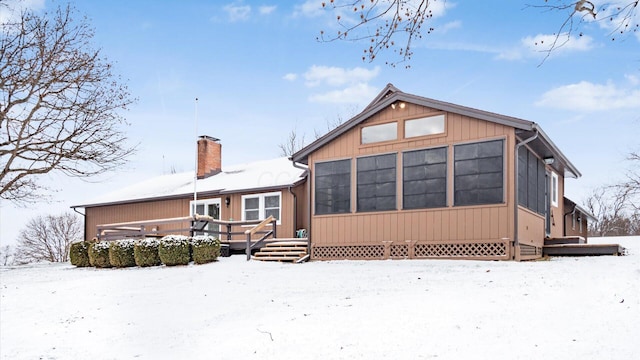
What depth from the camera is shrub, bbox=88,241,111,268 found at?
18.0 metres

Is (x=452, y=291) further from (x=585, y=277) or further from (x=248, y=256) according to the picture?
(x=248, y=256)

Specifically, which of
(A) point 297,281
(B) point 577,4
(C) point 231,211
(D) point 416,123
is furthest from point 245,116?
(B) point 577,4

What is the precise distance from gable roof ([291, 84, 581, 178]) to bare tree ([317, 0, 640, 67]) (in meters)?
7.29

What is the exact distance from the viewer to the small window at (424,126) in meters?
14.4

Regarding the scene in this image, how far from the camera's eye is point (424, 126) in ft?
48.1

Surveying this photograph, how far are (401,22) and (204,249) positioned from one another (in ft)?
38.8

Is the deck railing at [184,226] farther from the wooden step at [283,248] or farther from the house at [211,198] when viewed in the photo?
the wooden step at [283,248]

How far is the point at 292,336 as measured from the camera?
25.7 ft

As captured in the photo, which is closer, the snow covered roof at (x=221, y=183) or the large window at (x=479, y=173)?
the large window at (x=479, y=173)

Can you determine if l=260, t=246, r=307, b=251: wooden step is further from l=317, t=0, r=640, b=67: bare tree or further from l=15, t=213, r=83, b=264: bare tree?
l=15, t=213, r=83, b=264: bare tree

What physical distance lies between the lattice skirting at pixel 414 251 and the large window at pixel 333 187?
110 cm

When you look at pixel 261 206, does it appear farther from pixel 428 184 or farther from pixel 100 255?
pixel 428 184

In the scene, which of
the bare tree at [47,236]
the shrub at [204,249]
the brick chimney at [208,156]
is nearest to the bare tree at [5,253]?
the bare tree at [47,236]

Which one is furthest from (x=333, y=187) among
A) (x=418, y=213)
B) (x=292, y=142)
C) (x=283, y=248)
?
(x=292, y=142)
